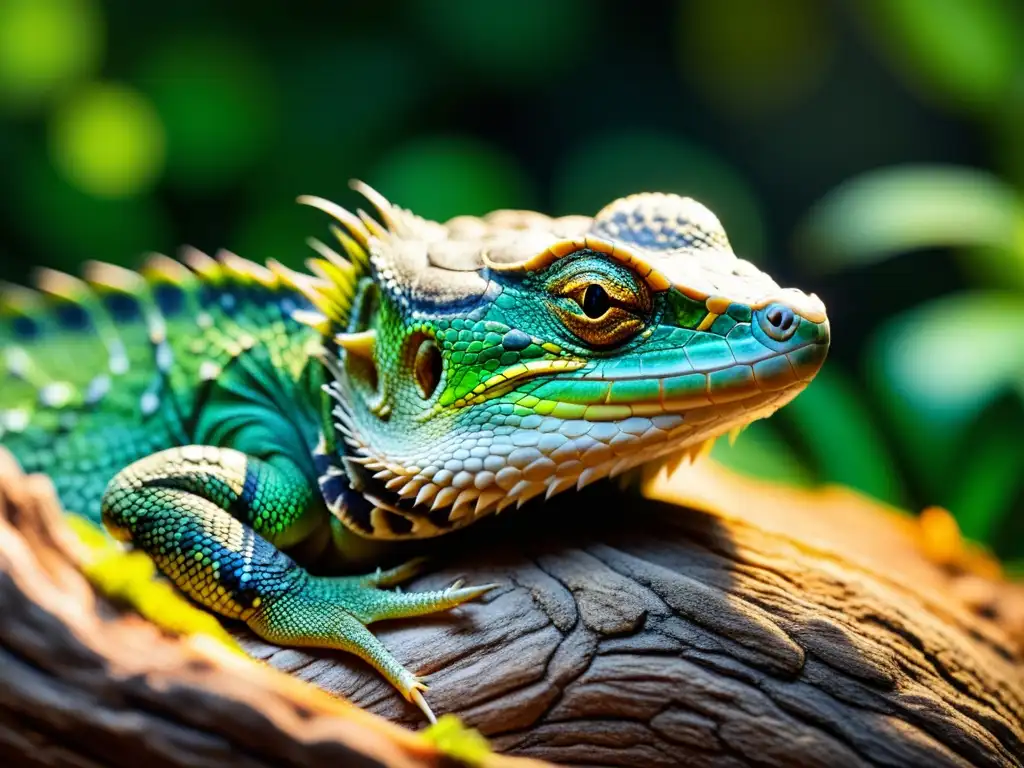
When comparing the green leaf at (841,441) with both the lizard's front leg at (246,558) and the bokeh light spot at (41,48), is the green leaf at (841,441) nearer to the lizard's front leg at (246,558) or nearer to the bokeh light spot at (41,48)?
the lizard's front leg at (246,558)

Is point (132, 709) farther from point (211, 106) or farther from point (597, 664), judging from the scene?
point (211, 106)

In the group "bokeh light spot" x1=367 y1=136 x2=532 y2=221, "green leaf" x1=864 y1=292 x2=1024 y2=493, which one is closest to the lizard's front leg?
"green leaf" x1=864 y1=292 x2=1024 y2=493

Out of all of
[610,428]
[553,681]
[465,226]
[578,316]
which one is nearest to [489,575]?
[553,681]

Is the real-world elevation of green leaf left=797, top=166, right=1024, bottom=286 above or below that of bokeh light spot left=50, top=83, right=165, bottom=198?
below

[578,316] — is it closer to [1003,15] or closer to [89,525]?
[89,525]

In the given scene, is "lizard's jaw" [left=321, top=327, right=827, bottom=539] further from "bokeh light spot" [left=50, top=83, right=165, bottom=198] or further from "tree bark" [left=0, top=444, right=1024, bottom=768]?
"bokeh light spot" [left=50, top=83, right=165, bottom=198]

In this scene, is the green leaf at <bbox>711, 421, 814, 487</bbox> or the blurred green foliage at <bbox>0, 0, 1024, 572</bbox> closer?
the green leaf at <bbox>711, 421, 814, 487</bbox>
